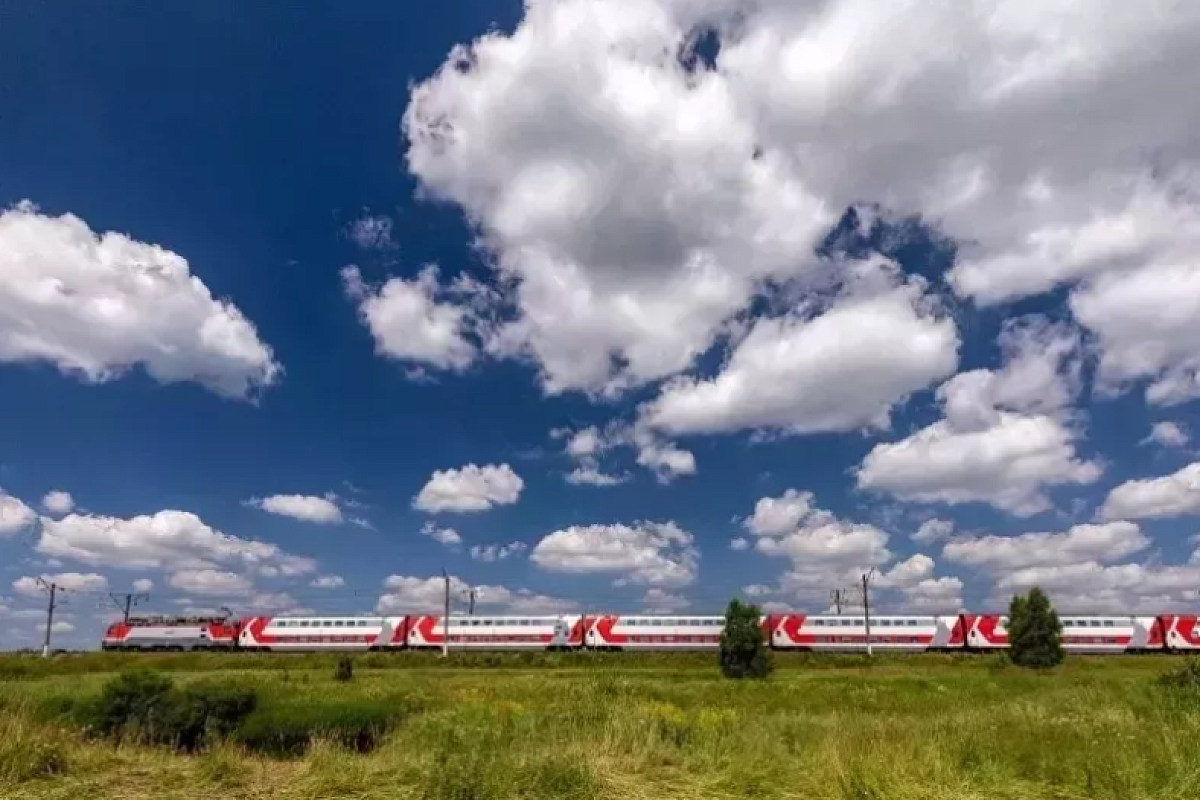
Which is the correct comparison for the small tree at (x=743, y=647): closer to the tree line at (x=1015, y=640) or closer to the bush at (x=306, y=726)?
the tree line at (x=1015, y=640)

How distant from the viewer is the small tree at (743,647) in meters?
53.5

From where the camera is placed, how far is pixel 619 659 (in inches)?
2911

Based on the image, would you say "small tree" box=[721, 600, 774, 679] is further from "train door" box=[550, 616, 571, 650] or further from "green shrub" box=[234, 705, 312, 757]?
"green shrub" box=[234, 705, 312, 757]

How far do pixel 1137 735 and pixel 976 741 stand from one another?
1941 mm

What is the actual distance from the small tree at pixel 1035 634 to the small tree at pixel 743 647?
16.6 metres

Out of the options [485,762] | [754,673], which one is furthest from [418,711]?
[754,673]

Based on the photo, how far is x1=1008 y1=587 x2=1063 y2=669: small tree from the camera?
54375 mm

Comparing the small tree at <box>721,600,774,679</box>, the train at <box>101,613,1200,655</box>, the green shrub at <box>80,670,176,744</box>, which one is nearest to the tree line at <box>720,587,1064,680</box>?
the small tree at <box>721,600,774,679</box>

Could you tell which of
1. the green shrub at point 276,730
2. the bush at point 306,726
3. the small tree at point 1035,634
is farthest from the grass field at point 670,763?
the small tree at point 1035,634

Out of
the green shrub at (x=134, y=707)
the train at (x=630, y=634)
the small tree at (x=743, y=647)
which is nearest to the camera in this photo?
the green shrub at (x=134, y=707)

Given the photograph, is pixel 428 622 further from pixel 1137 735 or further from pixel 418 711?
pixel 1137 735

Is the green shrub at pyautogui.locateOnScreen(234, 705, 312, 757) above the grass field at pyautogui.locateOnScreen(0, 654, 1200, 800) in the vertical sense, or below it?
below

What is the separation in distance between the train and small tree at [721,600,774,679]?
77.5 ft

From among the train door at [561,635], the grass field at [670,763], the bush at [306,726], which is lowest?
the train door at [561,635]
